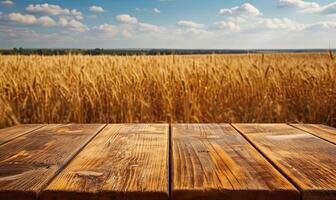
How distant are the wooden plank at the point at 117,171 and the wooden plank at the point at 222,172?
4 centimetres

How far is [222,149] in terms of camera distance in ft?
3.18

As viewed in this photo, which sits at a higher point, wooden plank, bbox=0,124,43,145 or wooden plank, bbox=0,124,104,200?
wooden plank, bbox=0,124,104,200

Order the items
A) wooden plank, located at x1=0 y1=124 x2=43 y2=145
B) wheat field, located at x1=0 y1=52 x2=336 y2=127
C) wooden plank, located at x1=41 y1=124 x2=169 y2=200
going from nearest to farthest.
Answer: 1. wooden plank, located at x1=41 y1=124 x2=169 y2=200
2. wooden plank, located at x1=0 y1=124 x2=43 y2=145
3. wheat field, located at x1=0 y1=52 x2=336 y2=127

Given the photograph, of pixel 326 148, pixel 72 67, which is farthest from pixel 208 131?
pixel 72 67

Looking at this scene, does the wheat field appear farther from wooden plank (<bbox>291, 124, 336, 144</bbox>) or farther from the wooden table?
the wooden table

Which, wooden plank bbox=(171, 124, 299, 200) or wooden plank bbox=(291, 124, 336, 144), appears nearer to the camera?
wooden plank bbox=(171, 124, 299, 200)

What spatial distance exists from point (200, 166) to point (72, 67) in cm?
329

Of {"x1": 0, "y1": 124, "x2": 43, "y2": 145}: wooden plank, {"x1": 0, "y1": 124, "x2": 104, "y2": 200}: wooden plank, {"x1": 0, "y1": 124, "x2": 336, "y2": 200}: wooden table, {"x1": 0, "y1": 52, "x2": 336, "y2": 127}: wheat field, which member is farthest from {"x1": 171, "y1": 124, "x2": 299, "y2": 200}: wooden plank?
{"x1": 0, "y1": 52, "x2": 336, "y2": 127}: wheat field

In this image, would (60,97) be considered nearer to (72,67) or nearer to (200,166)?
(72,67)

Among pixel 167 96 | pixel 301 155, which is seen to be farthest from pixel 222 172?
pixel 167 96

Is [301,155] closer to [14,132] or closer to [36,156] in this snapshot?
[36,156]

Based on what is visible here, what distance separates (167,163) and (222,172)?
128 mm

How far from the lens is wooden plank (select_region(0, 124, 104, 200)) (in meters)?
0.68

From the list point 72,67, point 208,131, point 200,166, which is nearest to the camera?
point 200,166
